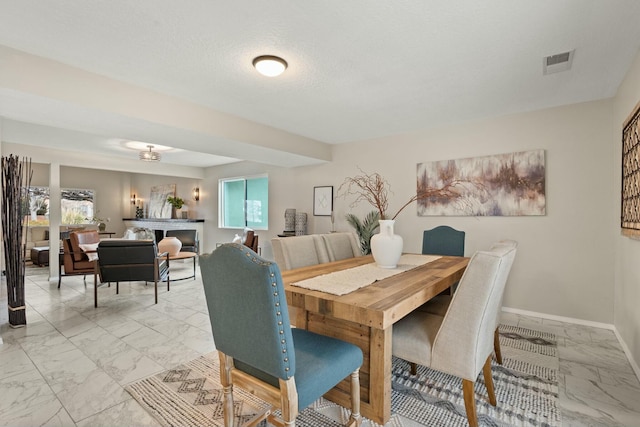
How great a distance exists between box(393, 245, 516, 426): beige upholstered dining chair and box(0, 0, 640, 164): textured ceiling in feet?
4.78

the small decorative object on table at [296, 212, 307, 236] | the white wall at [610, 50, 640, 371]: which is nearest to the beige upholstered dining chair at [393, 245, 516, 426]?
the white wall at [610, 50, 640, 371]

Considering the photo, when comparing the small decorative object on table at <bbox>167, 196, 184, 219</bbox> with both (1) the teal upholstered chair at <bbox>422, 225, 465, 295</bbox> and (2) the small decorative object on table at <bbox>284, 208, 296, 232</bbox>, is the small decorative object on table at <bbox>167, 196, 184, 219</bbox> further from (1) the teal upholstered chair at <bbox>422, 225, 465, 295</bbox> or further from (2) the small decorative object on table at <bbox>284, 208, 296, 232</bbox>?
(1) the teal upholstered chair at <bbox>422, 225, 465, 295</bbox>

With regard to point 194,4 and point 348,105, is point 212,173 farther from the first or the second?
point 194,4

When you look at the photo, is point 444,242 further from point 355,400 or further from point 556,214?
point 355,400

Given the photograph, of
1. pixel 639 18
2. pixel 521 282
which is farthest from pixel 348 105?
pixel 521 282

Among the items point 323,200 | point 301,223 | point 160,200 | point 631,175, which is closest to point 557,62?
point 631,175

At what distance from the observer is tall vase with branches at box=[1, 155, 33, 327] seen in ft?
9.79

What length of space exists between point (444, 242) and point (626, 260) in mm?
Answer: 1467

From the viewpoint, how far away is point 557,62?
2.39m

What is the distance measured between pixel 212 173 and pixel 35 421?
637 centimetres

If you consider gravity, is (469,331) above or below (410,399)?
above

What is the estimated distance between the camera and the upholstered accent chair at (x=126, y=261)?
3744 mm

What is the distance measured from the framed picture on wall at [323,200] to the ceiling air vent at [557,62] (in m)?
3.29

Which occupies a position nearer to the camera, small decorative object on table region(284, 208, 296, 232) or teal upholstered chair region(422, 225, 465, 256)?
teal upholstered chair region(422, 225, 465, 256)
